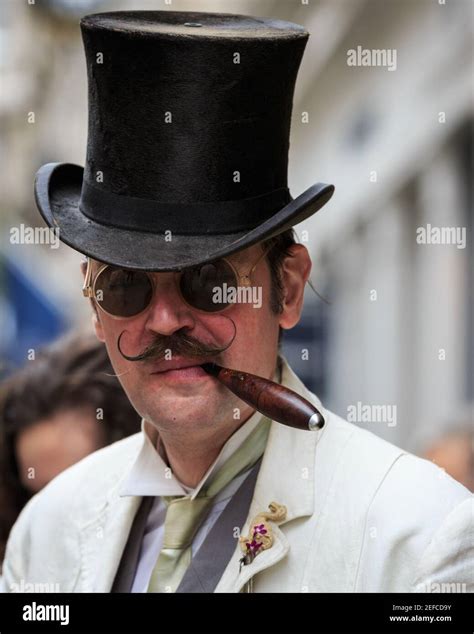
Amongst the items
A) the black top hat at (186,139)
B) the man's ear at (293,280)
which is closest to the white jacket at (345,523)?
the man's ear at (293,280)

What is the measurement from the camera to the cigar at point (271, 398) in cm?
285

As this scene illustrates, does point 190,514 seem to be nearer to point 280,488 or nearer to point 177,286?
point 280,488

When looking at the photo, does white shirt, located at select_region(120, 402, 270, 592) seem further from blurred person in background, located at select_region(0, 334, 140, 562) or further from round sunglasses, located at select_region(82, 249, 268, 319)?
blurred person in background, located at select_region(0, 334, 140, 562)

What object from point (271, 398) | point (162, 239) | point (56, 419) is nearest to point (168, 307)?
point (162, 239)

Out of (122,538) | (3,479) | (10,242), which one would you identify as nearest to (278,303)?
(122,538)

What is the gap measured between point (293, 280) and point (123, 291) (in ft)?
1.49

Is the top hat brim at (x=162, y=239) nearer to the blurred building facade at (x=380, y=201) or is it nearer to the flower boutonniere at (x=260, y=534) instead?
the flower boutonniere at (x=260, y=534)

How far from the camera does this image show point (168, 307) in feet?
10.3

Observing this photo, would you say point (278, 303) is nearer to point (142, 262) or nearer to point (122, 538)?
point (142, 262)

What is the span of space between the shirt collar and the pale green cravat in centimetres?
2

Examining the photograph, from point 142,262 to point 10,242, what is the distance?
16.7 meters

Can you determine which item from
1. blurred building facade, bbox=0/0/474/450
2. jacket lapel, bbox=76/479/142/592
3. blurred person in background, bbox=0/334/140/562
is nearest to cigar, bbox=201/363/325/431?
jacket lapel, bbox=76/479/142/592

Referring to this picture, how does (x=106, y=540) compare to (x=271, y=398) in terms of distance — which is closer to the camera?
(x=271, y=398)

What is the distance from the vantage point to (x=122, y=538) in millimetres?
3566
